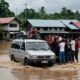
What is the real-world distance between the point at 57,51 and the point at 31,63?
294 cm

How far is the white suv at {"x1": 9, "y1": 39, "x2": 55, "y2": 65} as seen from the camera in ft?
69.7

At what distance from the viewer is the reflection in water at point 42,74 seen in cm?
1730

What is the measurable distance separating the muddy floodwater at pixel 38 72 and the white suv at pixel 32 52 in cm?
43

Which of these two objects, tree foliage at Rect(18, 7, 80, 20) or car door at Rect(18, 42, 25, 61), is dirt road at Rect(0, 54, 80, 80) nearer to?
car door at Rect(18, 42, 25, 61)

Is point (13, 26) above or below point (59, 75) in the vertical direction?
below

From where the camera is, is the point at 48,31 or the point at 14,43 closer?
the point at 14,43

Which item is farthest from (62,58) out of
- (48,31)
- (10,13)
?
(10,13)

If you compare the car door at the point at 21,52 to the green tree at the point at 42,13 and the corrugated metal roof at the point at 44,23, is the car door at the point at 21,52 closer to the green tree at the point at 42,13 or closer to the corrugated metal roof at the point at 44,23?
the corrugated metal roof at the point at 44,23

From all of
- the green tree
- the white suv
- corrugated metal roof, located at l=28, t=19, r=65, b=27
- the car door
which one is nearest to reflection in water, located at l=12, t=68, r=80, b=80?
the white suv

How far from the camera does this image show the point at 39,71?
19.9 meters

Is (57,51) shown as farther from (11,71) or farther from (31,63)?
(11,71)

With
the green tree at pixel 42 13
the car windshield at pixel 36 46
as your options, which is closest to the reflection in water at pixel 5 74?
the car windshield at pixel 36 46

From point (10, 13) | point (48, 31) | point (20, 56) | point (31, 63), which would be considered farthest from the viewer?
point (10, 13)

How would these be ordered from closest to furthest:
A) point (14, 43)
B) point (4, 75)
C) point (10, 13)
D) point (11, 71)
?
point (4, 75) < point (11, 71) < point (14, 43) < point (10, 13)
